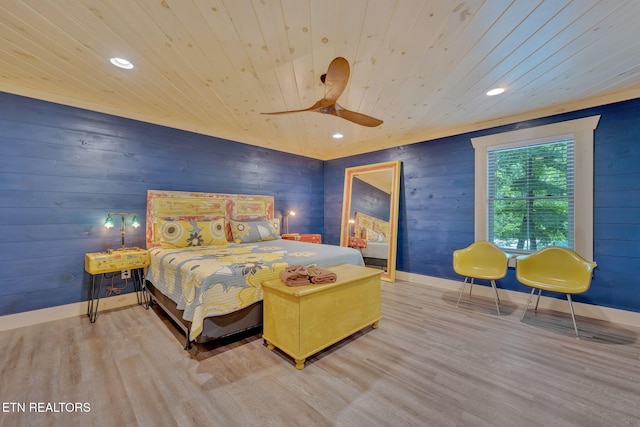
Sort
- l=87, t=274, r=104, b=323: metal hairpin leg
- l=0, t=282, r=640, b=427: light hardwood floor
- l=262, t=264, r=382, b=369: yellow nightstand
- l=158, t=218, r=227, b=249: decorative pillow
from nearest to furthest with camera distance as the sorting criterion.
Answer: l=0, t=282, r=640, b=427: light hardwood floor, l=262, t=264, r=382, b=369: yellow nightstand, l=87, t=274, r=104, b=323: metal hairpin leg, l=158, t=218, r=227, b=249: decorative pillow

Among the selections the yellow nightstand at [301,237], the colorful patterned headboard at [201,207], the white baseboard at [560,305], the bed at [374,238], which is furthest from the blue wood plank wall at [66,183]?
the white baseboard at [560,305]

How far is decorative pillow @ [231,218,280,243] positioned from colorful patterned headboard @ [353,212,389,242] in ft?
5.42

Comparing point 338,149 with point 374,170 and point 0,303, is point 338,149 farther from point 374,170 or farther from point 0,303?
point 0,303

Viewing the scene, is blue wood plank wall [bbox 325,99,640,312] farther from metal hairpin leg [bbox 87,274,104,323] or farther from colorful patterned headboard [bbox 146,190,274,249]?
metal hairpin leg [bbox 87,274,104,323]

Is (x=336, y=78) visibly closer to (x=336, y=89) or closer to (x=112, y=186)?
(x=336, y=89)

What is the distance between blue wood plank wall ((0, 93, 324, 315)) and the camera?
2.64m


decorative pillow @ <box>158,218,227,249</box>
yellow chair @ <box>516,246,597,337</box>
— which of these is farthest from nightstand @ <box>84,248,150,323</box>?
yellow chair @ <box>516,246,597,337</box>

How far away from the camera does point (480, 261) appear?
348 cm

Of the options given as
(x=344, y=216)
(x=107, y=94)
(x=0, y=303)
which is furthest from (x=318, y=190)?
(x=0, y=303)

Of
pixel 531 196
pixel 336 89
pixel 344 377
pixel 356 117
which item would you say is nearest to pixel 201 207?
pixel 356 117

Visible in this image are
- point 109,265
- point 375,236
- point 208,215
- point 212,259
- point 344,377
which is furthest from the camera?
point 375,236

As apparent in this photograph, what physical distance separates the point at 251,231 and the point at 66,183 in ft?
7.14

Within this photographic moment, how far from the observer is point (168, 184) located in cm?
364

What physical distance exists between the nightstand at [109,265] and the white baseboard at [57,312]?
83 millimetres
